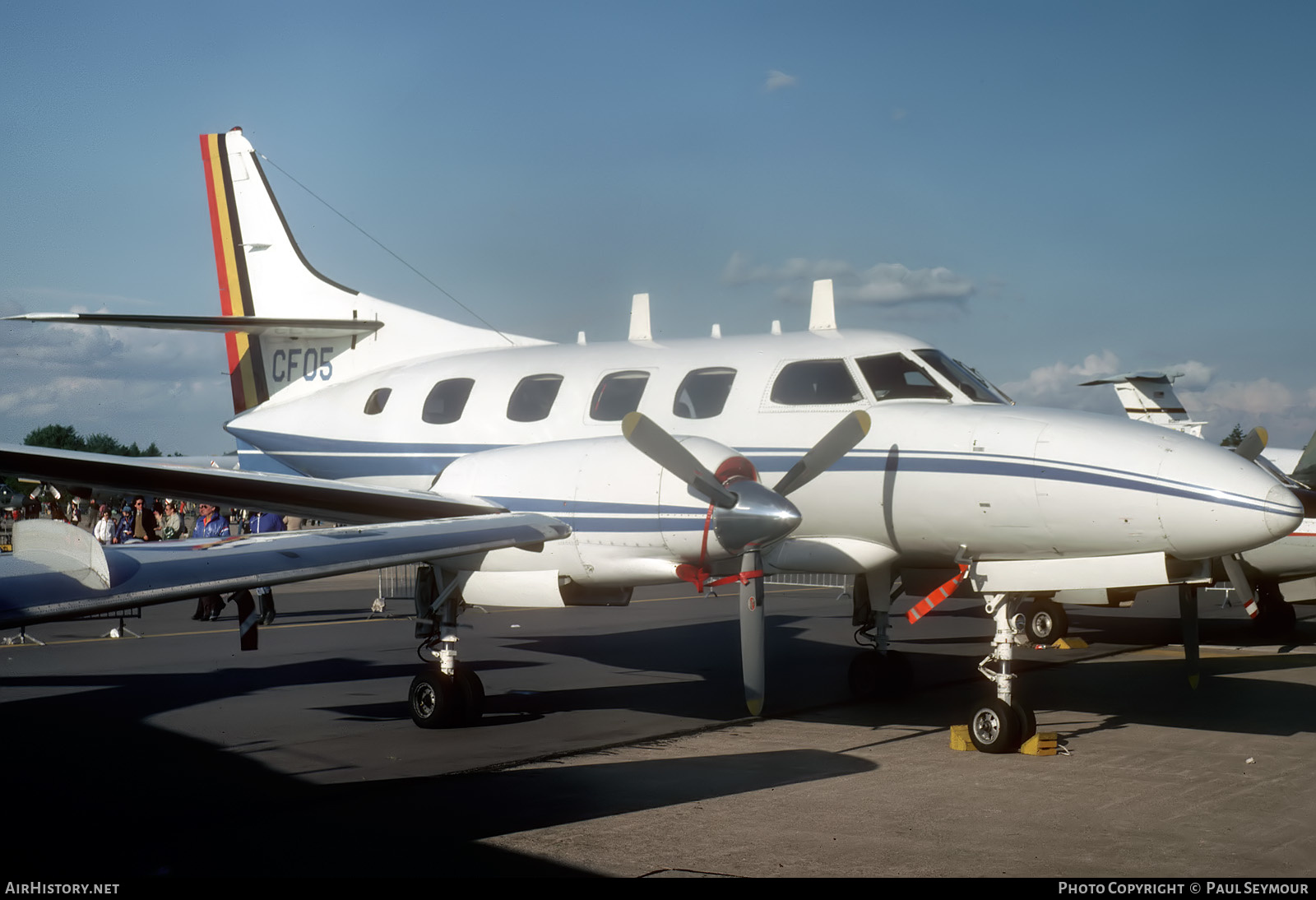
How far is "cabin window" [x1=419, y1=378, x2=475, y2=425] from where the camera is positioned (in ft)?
38.3

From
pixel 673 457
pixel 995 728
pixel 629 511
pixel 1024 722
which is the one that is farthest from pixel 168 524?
pixel 1024 722

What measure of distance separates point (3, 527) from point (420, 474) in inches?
869

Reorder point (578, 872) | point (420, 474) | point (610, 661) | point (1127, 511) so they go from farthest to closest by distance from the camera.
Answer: point (610, 661) → point (420, 474) → point (1127, 511) → point (578, 872)

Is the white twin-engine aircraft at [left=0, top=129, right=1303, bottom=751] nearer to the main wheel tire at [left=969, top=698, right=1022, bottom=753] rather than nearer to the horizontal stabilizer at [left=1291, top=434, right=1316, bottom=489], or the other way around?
the main wheel tire at [left=969, top=698, right=1022, bottom=753]

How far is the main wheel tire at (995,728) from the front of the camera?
27.5ft

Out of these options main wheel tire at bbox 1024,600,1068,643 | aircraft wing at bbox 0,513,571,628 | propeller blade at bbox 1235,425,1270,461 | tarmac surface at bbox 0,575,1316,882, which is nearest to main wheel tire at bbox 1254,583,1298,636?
tarmac surface at bbox 0,575,1316,882

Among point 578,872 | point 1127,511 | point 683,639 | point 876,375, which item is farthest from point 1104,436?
point 683,639

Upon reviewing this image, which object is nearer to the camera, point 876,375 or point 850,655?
point 876,375

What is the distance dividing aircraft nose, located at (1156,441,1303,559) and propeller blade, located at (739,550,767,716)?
2.86 meters

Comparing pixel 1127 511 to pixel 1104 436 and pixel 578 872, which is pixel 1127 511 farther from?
pixel 578 872

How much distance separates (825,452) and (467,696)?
144 inches

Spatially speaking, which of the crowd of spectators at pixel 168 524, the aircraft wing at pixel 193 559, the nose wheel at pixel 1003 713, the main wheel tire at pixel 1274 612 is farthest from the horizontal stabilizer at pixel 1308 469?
the crowd of spectators at pixel 168 524

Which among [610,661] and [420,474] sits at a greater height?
[420,474]

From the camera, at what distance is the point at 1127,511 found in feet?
25.8
